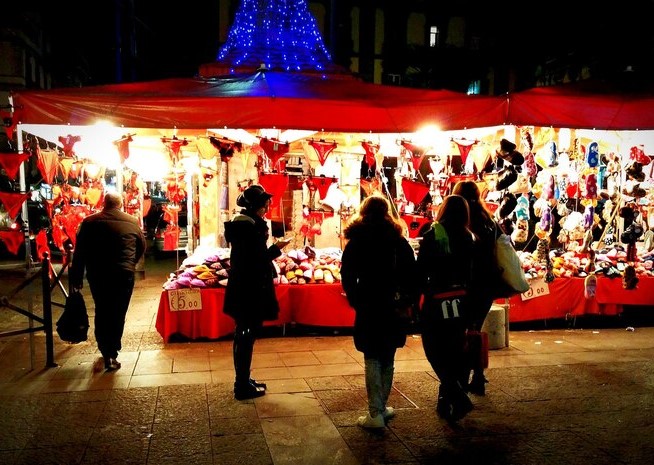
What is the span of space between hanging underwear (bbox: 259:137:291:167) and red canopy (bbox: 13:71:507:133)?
692 millimetres

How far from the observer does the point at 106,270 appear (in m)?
5.77

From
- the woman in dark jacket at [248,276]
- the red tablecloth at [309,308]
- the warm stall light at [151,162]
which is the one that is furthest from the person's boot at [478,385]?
the warm stall light at [151,162]

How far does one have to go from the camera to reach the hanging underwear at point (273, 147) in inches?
286

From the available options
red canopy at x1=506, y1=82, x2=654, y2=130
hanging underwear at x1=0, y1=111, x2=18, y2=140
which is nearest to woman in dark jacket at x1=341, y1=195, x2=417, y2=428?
red canopy at x1=506, y1=82, x2=654, y2=130

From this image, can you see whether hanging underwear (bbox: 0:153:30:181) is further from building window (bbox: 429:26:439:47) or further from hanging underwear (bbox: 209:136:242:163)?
building window (bbox: 429:26:439:47)

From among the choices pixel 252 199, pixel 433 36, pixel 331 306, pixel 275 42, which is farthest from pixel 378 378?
pixel 433 36

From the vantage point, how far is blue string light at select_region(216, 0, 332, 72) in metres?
9.97

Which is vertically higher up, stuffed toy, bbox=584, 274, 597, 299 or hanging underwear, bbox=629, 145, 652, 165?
hanging underwear, bbox=629, 145, 652, 165

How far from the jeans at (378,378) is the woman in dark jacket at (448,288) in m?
0.44

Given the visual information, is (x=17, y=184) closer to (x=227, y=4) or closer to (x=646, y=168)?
(x=646, y=168)

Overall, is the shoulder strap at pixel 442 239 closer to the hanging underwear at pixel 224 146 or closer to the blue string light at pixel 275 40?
the hanging underwear at pixel 224 146

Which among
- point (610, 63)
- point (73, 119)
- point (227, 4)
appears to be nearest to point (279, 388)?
point (73, 119)

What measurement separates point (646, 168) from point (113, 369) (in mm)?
8444

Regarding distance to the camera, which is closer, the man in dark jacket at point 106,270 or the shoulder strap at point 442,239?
the shoulder strap at point 442,239
